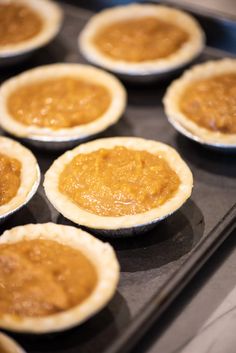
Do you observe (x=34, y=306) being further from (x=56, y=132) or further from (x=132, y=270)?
(x=56, y=132)

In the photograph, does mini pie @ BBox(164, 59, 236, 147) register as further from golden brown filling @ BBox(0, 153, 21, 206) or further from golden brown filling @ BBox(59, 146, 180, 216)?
golden brown filling @ BBox(0, 153, 21, 206)

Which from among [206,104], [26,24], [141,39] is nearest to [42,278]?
[206,104]

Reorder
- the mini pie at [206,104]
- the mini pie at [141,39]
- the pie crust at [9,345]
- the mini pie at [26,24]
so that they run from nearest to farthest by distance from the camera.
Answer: the pie crust at [9,345]
the mini pie at [206,104]
the mini pie at [141,39]
the mini pie at [26,24]

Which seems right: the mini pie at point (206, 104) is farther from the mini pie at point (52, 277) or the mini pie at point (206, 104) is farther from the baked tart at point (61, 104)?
the mini pie at point (52, 277)

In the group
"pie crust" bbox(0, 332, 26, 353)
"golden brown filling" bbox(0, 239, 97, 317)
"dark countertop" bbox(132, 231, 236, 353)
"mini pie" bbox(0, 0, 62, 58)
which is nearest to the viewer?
"pie crust" bbox(0, 332, 26, 353)

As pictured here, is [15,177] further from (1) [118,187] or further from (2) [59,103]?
(2) [59,103]

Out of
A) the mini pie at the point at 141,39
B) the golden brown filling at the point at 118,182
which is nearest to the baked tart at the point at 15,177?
the golden brown filling at the point at 118,182

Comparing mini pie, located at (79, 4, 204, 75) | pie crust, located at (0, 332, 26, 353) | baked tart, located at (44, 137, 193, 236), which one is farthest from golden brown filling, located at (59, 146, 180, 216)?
mini pie, located at (79, 4, 204, 75)
